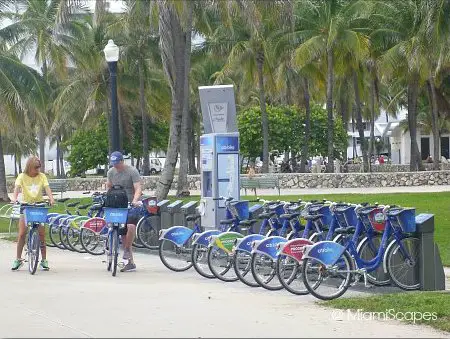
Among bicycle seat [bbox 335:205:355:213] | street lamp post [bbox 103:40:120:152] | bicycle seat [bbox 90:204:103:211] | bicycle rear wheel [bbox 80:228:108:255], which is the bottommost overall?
bicycle rear wheel [bbox 80:228:108:255]

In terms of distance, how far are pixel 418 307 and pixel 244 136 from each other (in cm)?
4053

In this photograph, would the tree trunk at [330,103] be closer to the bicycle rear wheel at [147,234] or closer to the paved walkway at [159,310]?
the bicycle rear wheel at [147,234]

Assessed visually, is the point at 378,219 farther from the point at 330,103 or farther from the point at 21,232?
the point at 330,103

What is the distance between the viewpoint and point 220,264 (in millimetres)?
13258

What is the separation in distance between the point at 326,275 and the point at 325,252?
0.27 meters

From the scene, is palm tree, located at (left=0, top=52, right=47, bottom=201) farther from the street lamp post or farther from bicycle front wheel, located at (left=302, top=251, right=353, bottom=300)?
bicycle front wheel, located at (left=302, top=251, right=353, bottom=300)

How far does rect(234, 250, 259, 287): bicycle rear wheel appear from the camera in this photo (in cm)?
1253

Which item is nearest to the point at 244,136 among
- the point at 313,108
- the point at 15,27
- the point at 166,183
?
the point at 313,108

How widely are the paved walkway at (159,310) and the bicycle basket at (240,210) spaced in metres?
1.05

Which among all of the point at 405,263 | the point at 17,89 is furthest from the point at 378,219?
the point at 17,89

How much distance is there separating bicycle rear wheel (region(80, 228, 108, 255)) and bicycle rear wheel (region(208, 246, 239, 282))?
15.4 feet

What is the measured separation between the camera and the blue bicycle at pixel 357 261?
1121cm

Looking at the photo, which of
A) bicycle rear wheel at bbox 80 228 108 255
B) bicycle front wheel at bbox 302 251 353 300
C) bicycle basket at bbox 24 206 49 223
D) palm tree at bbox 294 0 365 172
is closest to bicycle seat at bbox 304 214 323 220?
bicycle front wheel at bbox 302 251 353 300

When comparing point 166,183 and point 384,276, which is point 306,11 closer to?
point 166,183
